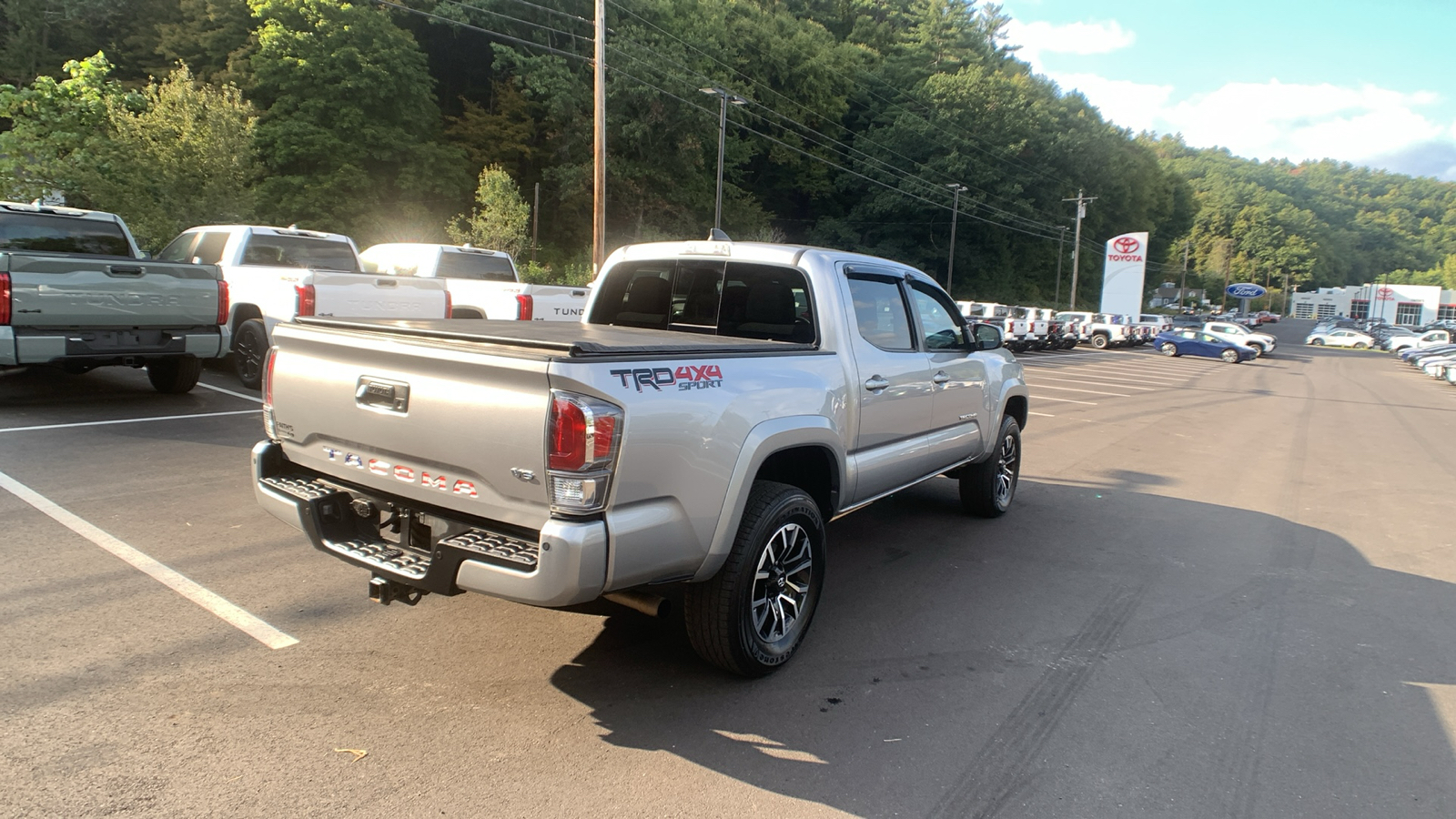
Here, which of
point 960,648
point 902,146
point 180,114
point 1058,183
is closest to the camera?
point 960,648

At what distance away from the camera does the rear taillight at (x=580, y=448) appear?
9.42 ft

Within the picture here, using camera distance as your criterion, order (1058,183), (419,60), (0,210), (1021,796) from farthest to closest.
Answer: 1. (1058,183)
2. (419,60)
3. (0,210)
4. (1021,796)

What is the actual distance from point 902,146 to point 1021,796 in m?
64.1

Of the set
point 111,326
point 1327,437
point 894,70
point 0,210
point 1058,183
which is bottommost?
point 1327,437

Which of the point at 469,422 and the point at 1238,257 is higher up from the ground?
the point at 1238,257

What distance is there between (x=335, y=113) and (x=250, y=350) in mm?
31783

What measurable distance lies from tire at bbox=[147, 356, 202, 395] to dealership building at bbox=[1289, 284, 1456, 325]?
449ft

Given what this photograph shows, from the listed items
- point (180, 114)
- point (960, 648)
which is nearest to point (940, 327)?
point (960, 648)

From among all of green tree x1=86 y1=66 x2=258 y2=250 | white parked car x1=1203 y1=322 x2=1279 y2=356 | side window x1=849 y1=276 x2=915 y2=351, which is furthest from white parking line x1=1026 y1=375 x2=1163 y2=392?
green tree x1=86 y1=66 x2=258 y2=250

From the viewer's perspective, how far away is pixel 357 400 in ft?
11.3

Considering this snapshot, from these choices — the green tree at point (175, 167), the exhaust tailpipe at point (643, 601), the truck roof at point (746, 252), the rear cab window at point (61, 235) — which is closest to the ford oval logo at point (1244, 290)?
the green tree at point (175, 167)

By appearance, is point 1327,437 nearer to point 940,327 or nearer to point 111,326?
point 940,327

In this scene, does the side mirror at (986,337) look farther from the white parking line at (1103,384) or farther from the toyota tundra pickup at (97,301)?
the white parking line at (1103,384)

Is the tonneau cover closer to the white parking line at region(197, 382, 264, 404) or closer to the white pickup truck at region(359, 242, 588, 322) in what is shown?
the white pickup truck at region(359, 242, 588, 322)
